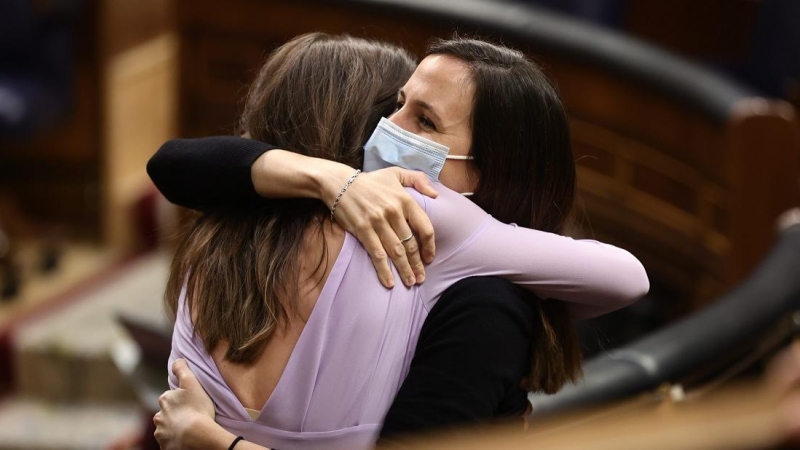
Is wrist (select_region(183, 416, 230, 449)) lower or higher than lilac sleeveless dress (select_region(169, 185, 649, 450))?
lower

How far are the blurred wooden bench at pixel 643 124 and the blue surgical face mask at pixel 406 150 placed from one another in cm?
146

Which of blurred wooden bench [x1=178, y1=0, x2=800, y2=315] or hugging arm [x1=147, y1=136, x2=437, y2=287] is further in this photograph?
blurred wooden bench [x1=178, y1=0, x2=800, y2=315]

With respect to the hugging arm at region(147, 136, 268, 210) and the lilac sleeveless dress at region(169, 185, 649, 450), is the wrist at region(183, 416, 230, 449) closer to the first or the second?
the lilac sleeveless dress at region(169, 185, 649, 450)

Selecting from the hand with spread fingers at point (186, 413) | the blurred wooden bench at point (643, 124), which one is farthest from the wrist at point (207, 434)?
the blurred wooden bench at point (643, 124)

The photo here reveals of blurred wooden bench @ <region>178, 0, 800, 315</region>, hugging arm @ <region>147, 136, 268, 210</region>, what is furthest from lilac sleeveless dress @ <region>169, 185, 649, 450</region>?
blurred wooden bench @ <region>178, 0, 800, 315</region>

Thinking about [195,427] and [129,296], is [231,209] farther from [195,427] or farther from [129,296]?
[129,296]

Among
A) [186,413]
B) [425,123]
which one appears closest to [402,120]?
[425,123]

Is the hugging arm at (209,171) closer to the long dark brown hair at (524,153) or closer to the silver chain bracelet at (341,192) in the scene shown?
the silver chain bracelet at (341,192)

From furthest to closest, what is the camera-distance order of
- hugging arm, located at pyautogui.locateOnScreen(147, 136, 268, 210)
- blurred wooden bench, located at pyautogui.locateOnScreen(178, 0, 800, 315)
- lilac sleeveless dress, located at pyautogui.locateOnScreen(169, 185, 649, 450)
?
blurred wooden bench, located at pyautogui.locateOnScreen(178, 0, 800, 315) < hugging arm, located at pyautogui.locateOnScreen(147, 136, 268, 210) < lilac sleeveless dress, located at pyautogui.locateOnScreen(169, 185, 649, 450)

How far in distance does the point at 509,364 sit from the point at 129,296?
2.42 metres

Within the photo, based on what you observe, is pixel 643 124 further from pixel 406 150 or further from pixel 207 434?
pixel 207 434

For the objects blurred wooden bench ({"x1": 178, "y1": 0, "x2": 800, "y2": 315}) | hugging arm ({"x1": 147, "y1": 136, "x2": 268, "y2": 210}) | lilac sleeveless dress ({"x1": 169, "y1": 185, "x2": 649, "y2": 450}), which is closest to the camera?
lilac sleeveless dress ({"x1": 169, "y1": 185, "x2": 649, "y2": 450})

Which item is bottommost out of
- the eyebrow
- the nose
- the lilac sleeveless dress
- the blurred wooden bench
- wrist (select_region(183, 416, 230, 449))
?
the blurred wooden bench

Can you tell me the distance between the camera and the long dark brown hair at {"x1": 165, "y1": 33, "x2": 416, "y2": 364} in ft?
3.45
